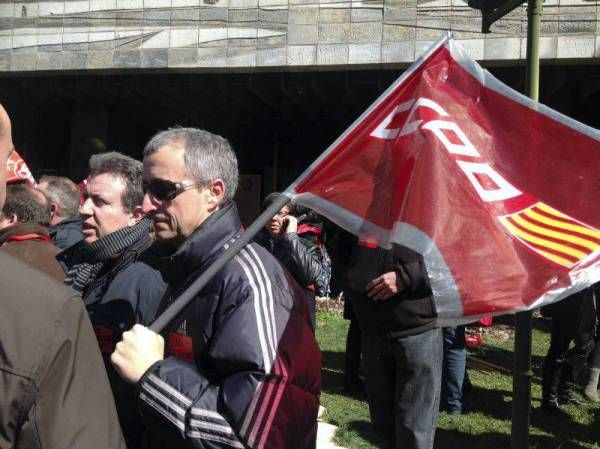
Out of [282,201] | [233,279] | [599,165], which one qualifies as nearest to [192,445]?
[233,279]

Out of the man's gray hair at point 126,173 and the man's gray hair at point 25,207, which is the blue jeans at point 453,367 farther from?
the man's gray hair at point 25,207

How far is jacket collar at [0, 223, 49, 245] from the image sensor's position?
3.61 metres

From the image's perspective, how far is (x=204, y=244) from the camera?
2240mm

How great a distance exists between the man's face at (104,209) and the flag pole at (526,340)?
2.04 metres

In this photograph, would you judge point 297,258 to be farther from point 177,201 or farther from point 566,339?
point 566,339

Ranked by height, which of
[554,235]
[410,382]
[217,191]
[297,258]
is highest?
[217,191]

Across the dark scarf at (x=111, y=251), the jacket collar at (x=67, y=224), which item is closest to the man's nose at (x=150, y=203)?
the dark scarf at (x=111, y=251)

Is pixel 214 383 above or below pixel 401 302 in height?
above

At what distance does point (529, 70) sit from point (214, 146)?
1.68 metres

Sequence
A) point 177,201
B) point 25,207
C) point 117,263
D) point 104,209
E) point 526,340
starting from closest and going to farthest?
point 177,201, point 117,263, point 526,340, point 104,209, point 25,207

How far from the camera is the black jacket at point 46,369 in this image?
4.00ft

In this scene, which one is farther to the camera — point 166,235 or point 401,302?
point 401,302

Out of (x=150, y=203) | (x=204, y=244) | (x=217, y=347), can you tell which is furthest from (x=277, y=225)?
(x=217, y=347)

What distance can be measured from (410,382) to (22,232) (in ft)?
7.67
